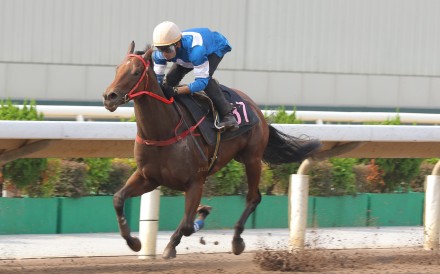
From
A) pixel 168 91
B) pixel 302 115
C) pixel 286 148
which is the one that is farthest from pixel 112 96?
pixel 302 115

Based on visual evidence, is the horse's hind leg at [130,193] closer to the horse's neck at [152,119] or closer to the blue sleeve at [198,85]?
the horse's neck at [152,119]

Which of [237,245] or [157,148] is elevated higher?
[157,148]

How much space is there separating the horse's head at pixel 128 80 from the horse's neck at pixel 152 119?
5.2 inches

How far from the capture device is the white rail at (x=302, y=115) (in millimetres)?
10281

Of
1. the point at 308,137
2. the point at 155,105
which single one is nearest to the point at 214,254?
the point at 308,137

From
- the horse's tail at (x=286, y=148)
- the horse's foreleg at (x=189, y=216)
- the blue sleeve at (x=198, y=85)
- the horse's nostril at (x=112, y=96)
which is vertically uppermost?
the blue sleeve at (x=198, y=85)

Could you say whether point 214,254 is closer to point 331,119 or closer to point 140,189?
point 140,189

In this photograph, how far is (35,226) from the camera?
8.15 metres

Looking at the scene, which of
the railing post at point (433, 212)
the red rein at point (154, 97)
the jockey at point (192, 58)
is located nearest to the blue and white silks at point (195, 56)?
the jockey at point (192, 58)

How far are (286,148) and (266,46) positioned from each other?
Answer: 847cm

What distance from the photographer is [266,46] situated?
1653 cm

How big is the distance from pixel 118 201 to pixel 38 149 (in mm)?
621

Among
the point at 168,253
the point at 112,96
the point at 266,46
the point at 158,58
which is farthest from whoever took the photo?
the point at 266,46

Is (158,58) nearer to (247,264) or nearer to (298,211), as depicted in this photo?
(247,264)
